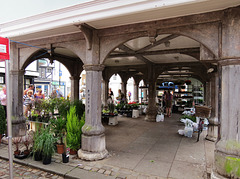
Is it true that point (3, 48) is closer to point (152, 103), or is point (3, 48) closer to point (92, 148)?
point (92, 148)

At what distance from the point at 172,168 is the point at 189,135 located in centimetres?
296

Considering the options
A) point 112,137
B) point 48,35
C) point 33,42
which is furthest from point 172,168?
point 33,42

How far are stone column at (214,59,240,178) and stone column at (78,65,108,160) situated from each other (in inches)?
104

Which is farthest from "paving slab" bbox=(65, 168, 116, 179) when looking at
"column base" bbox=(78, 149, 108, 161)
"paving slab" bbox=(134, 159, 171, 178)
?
"paving slab" bbox=(134, 159, 171, 178)

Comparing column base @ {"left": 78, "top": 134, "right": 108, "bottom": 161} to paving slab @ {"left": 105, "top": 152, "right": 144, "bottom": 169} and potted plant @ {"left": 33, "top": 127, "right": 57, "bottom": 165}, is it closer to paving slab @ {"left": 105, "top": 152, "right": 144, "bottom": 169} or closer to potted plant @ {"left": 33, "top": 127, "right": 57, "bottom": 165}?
paving slab @ {"left": 105, "top": 152, "right": 144, "bottom": 169}

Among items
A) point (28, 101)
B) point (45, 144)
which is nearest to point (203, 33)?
point (45, 144)

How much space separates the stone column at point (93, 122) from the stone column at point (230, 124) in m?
2.65

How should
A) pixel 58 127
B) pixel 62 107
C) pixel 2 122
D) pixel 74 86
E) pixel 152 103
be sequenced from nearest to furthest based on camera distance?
pixel 58 127
pixel 2 122
pixel 62 107
pixel 74 86
pixel 152 103

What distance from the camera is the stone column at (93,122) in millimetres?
4363

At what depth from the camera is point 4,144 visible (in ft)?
18.2

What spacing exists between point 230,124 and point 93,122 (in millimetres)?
3027

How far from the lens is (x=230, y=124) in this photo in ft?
10.3

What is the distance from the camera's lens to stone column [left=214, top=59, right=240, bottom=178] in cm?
304

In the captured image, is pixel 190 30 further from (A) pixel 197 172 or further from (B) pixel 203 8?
(A) pixel 197 172
